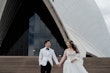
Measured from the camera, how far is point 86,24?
Answer: 1216 inches

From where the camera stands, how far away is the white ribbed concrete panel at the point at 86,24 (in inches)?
1113

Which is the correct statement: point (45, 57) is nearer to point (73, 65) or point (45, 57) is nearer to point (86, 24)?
point (73, 65)

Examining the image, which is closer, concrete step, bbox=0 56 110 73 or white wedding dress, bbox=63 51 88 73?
white wedding dress, bbox=63 51 88 73

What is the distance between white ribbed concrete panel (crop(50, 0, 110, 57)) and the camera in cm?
2828

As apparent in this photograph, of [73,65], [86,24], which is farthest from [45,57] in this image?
[86,24]

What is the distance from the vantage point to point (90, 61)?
15.6 metres

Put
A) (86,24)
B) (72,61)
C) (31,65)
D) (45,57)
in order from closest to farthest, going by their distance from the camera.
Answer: (72,61), (45,57), (31,65), (86,24)

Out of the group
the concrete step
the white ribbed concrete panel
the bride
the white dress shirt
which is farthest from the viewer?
the white ribbed concrete panel

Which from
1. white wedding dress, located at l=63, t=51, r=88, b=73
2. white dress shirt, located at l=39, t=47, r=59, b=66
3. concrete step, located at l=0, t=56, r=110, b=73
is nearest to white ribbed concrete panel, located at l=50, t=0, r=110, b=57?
concrete step, located at l=0, t=56, r=110, b=73

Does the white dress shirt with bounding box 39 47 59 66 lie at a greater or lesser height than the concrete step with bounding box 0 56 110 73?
greater

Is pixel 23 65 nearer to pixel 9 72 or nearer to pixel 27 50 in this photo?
pixel 9 72

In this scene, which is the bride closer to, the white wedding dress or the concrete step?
the white wedding dress

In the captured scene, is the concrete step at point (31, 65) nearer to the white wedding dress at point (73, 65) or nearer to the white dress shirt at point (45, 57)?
the white dress shirt at point (45, 57)

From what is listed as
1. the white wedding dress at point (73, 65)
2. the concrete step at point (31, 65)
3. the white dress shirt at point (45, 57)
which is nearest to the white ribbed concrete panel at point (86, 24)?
the concrete step at point (31, 65)
